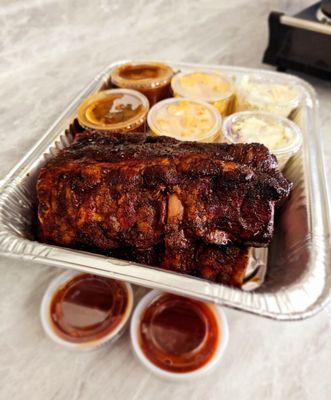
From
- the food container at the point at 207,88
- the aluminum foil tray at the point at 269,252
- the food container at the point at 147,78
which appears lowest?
the aluminum foil tray at the point at 269,252

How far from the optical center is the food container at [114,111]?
178cm

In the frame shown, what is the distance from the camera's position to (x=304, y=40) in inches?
93.1

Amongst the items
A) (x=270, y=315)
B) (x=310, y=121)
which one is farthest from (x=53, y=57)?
(x=270, y=315)

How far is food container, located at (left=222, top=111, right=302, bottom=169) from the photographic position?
1678mm

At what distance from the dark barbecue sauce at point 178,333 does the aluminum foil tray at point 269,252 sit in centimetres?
17

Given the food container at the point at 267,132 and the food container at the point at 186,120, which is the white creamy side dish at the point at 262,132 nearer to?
the food container at the point at 267,132

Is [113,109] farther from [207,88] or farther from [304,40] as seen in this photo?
[304,40]

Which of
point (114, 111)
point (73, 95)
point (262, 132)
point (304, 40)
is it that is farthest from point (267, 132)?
point (73, 95)

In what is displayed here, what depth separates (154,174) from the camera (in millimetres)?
1228

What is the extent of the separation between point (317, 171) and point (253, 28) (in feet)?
8.06

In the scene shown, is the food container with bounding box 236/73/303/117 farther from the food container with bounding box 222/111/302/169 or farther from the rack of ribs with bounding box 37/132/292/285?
the rack of ribs with bounding box 37/132/292/285

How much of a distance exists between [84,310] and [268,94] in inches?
63.6

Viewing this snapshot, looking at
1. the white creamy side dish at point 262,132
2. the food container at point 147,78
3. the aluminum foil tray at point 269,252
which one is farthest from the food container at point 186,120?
the aluminum foil tray at point 269,252

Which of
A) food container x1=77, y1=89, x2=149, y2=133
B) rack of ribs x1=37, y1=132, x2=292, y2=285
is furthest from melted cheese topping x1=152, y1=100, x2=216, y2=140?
rack of ribs x1=37, y1=132, x2=292, y2=285
